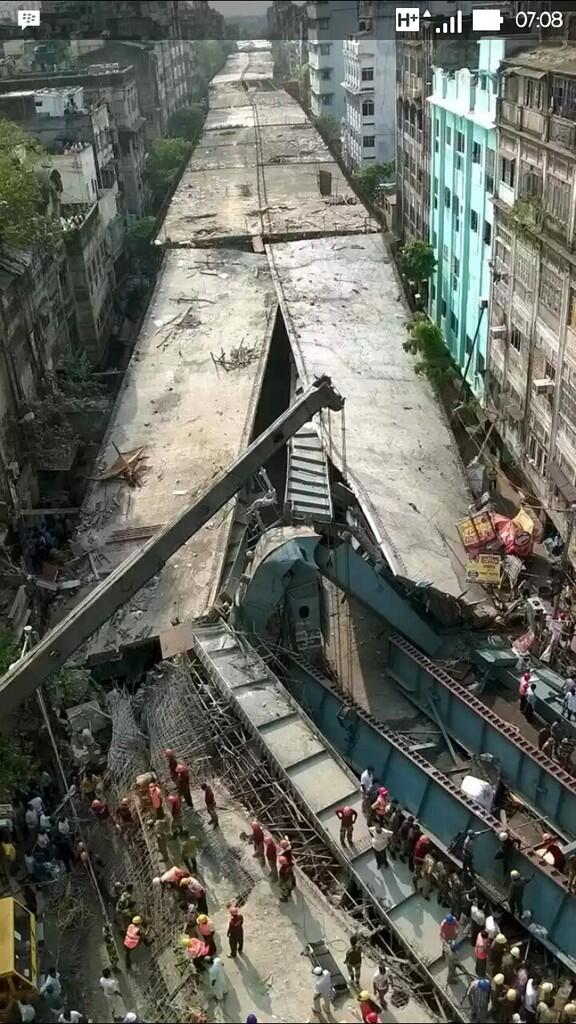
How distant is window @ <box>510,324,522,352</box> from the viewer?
28.6 metres

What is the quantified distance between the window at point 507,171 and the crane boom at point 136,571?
46.7 feet

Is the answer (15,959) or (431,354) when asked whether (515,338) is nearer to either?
(431,354)

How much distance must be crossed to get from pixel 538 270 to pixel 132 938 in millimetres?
20784

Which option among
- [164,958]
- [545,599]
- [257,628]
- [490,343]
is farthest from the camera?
[490,343]

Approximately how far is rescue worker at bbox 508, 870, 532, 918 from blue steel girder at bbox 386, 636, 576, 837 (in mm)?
2381

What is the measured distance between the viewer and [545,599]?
24.2 metres

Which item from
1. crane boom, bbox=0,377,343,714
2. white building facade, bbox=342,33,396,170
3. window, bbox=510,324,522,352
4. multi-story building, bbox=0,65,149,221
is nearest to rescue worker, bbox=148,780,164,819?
crane boom, bbox=0,377,343,714

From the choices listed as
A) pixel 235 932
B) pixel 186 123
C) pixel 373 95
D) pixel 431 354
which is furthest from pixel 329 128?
pixel 235 932

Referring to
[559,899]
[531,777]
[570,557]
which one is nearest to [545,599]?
[570,557]

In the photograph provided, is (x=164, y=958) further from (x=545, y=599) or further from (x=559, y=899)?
(x=545, y=599)

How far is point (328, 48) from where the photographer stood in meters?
78.1

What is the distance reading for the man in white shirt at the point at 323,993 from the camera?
1296 cm

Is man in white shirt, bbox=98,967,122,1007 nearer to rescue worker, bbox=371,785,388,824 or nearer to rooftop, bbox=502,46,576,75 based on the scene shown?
rescue worker, bbox=371,785,388,824

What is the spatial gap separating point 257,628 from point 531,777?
6.56 m
